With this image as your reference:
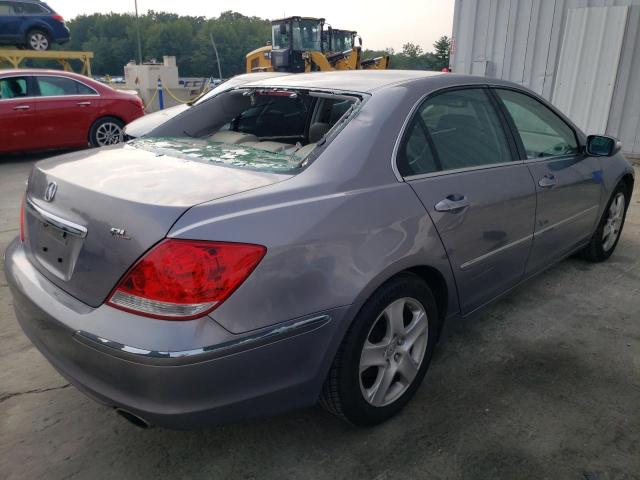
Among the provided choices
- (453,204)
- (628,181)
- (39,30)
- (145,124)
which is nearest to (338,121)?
(453,204)

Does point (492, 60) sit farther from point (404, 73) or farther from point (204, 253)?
point (204, 253)

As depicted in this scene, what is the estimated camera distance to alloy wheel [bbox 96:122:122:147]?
30.0 ft

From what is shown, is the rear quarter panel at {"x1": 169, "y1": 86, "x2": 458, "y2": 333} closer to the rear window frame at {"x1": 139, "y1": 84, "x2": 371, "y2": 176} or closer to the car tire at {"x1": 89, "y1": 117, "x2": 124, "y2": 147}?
the rear window frame at {"x1": 139, "y1": 84, "x2": 371, "y2": 176}

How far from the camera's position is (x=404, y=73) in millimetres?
2928

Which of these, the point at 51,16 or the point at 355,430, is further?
the point at 51,16

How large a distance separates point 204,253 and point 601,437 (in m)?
1.93

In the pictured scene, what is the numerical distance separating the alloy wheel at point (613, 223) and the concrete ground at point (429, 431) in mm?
1314

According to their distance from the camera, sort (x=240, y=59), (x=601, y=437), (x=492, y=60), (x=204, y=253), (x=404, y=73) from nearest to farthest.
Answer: (x=204, y=253) → (x=601, y=437) → (x=404, y=73) → (x=492, y=60) → (x=240, y=59)

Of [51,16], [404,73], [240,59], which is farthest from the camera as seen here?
[240,59]

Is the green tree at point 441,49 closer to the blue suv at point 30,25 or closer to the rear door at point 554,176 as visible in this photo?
the blue suv at point 30,25

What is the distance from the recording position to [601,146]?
3.60 meters

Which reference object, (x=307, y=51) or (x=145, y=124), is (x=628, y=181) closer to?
(x=145, y=124)

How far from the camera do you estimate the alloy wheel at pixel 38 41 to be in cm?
1554

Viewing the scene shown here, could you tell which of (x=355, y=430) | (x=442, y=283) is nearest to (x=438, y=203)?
(x=442, y=283)
